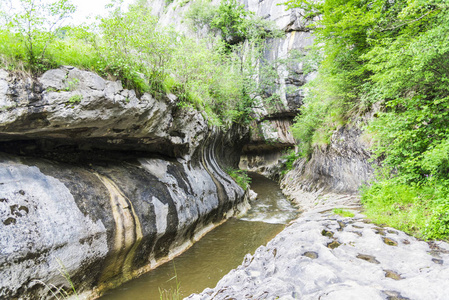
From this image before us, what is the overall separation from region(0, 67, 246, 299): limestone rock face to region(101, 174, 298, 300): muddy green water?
0.38 m

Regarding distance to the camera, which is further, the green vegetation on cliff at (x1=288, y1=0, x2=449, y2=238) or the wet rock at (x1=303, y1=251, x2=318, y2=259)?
the green vegetation on cliff at (x1=288, y1=0, x2=449, y2=238)

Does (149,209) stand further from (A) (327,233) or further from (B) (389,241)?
(B) (389,241)

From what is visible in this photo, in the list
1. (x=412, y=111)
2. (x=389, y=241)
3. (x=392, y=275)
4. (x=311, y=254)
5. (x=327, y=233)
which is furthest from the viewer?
(x=412, y=111)

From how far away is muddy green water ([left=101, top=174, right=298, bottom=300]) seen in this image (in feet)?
18.0

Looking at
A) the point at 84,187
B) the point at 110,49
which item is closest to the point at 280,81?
the point at 110,49

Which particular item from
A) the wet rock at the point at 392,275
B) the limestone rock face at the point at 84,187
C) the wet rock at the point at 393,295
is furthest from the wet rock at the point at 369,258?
the limestone rock face at the point at 84,187

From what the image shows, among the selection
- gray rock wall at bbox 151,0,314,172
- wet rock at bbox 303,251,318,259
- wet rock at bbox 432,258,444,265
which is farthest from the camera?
gray rock wall at bbox 151,0,314,172

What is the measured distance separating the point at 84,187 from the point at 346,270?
19.3ft

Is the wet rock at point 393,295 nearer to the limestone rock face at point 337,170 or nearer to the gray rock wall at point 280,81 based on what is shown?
the limestone rock face at point 337,170

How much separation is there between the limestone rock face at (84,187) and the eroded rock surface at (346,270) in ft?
9.55

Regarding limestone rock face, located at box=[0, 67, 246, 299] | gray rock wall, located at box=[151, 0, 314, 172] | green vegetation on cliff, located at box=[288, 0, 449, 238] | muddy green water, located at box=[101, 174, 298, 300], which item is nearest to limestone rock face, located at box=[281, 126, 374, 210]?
green vegetation on cliff, located at box=[288, 0, 449, 238]

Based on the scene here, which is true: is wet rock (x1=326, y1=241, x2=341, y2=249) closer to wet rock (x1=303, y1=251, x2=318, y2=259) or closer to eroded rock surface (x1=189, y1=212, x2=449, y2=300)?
eroded rock surface (x1=189, y1=212, x2=449, y2=300)

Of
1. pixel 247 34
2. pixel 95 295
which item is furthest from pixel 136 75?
pixel 247 34

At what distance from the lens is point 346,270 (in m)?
3.32
